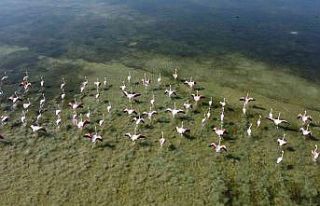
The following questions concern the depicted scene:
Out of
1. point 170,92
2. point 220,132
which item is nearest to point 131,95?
point 170,92

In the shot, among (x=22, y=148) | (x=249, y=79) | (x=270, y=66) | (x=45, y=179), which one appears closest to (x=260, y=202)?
(x=45, y=179)

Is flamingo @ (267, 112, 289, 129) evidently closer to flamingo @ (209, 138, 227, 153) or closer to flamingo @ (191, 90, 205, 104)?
flamingo @ (209, 138, 227, 153)

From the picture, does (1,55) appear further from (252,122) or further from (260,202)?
(260,202)

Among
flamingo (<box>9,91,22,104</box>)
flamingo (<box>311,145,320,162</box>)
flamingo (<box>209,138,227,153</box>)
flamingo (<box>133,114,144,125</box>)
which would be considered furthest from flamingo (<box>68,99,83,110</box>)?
flamingo (<box>311,145,320,162</box>)

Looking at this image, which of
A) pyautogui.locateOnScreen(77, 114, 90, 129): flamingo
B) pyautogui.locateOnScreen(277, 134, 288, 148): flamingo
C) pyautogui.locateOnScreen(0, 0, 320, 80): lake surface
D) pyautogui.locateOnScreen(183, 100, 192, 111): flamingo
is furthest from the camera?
pyautogui.locateOnScreen(0, 0, 320, 80): lake surface

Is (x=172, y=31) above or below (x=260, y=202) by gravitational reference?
above

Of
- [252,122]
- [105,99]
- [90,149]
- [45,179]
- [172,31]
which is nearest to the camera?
[45,179]
